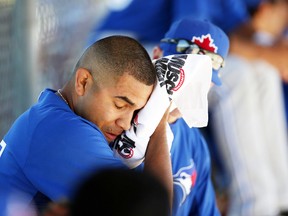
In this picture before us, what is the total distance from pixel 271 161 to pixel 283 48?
80cm

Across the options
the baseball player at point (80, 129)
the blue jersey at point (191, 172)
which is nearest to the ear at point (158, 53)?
the blue jersey at point (191, 172)

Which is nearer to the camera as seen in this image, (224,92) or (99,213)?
(99,213)

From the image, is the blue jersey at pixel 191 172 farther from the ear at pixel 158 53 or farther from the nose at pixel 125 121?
the nose at pixel 125 121

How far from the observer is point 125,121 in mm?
2969

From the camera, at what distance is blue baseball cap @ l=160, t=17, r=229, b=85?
138 inches

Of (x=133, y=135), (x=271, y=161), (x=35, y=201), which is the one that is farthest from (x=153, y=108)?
(x=271, y=161)

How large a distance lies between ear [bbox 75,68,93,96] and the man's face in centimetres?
2

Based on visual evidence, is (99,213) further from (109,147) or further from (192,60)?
(192,60)

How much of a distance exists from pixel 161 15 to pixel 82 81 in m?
2.80

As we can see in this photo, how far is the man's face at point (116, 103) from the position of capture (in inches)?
115

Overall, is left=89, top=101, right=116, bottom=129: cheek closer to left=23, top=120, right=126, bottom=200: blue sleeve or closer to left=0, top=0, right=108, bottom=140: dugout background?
left=23, top=120, right=126, bottom=200: blue sleeve

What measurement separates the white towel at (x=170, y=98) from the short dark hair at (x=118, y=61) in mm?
75

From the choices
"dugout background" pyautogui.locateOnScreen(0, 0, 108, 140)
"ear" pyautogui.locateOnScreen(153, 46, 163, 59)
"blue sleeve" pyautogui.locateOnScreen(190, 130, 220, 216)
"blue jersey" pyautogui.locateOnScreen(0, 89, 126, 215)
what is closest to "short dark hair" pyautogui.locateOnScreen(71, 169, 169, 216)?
"blue jersey" pyautogui.locateOnScreen(0, 89, 126, 215)

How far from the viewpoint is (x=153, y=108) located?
301cm
